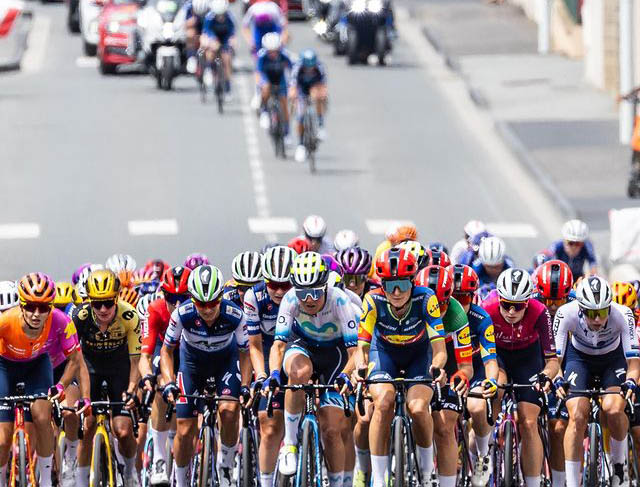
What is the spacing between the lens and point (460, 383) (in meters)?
→ 13.9

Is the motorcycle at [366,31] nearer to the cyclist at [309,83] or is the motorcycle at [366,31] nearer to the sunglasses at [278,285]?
the cyclist at [309,83]

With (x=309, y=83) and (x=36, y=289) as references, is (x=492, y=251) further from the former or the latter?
(x=309, y=83)

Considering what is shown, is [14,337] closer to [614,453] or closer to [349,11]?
[614,453]

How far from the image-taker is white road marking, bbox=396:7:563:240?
30781mm

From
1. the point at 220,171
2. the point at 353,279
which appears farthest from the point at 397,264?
the point at 220,171

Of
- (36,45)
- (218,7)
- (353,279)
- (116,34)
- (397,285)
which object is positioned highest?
(36,45)

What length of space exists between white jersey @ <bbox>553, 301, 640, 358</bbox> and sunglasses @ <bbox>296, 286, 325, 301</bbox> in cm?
205

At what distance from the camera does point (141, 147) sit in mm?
35344

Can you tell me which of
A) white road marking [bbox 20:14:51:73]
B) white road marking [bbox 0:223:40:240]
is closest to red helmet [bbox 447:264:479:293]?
white road marking [bbox 0:223:40:240]

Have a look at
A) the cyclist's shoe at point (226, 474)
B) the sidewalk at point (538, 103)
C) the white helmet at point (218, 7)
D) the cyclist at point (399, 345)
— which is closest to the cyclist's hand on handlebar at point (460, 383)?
the cyclist at point (399, 345)

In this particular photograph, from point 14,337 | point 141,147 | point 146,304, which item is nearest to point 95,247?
point 141,147

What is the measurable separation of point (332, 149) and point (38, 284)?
21185 millimetres

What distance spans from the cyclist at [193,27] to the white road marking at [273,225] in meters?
8.52

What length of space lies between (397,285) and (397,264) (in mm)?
169
